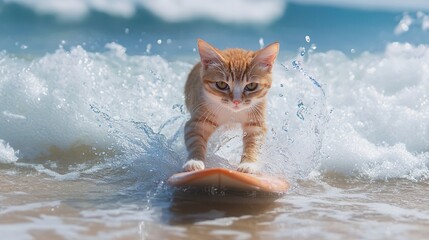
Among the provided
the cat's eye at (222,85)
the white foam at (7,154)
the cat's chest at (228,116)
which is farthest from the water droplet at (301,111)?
the white foam at (7,154)

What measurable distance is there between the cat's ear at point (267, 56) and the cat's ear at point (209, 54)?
0.25 meters

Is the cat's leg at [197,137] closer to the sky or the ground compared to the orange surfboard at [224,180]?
closer to the sky

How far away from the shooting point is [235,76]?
4562 mm

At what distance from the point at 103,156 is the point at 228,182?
224 centimetres

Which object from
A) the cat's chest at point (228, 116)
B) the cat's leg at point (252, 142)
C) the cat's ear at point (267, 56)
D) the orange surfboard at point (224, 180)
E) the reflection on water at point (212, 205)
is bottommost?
the reflection on water at point (212, 205)

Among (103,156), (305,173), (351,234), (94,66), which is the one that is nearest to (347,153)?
(305,173)

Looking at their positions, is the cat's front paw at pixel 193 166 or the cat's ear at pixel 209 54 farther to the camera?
the cat's ear at pixel 209 54

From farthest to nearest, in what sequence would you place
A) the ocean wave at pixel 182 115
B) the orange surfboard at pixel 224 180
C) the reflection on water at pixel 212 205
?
the ocean wave at pixel 182 115
the orange surfboard at pixel 224 180
the reflection on water at pixel 212 205

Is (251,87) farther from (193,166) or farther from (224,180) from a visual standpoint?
(224,180)

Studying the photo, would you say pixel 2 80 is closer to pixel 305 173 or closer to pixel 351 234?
pixel 305 173

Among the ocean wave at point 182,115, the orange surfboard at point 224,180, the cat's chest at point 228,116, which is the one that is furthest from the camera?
the ocean wave at point 182,115

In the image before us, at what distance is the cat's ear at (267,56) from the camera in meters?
4.56

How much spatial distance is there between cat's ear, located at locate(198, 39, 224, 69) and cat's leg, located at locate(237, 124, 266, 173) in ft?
1.76

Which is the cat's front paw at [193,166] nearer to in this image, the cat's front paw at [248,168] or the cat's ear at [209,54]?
the cat's front paw at [248,168]
